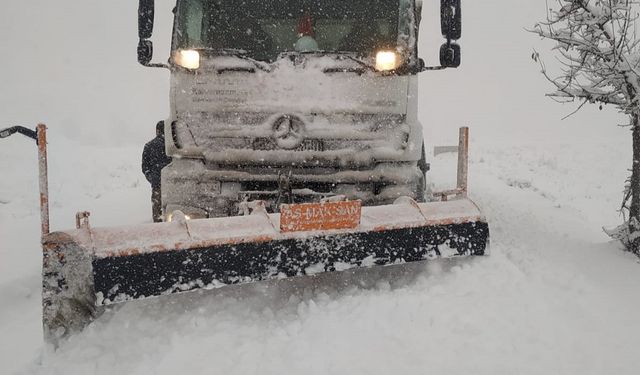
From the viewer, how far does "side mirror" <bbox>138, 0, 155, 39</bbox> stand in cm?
467

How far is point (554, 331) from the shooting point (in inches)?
118

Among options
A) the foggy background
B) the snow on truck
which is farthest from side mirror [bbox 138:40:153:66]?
the foggy background

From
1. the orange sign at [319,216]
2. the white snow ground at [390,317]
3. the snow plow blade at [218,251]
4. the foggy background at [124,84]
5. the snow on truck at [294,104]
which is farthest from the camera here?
the foggy background at [124,84]

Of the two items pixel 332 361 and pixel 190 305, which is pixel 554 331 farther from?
pixel 190 305

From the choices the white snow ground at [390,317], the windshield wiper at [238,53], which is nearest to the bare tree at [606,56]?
the white snow ground at [390,317]

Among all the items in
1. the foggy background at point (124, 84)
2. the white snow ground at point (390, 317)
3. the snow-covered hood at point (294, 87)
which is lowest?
the white snow ground at point (390, 317)

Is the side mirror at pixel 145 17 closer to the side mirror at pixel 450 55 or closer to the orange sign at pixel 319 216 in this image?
the orange sign at pixel 319 216

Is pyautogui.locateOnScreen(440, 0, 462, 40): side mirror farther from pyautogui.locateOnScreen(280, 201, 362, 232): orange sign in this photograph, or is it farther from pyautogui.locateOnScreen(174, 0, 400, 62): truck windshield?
pyautogui.locateOnScreen(280, 201, 362, 232): orange sign

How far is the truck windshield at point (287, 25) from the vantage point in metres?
4.74

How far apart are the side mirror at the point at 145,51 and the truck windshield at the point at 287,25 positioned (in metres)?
0.29

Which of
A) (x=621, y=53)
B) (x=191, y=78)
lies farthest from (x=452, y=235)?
(x=191, y=78)

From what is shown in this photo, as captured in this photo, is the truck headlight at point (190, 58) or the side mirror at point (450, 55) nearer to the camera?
the truck headlight at point (190, 58)

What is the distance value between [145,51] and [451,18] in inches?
113

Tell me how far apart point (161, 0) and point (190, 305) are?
2904mm
